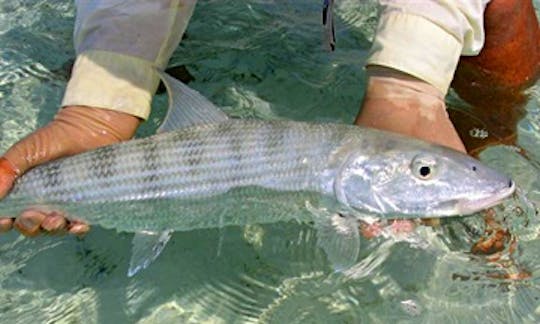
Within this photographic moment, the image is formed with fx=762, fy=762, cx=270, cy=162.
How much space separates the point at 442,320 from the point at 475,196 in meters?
0.59

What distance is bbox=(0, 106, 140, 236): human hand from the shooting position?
2393mm

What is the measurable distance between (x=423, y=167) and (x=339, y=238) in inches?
12.7

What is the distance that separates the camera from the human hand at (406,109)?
8.10 feet

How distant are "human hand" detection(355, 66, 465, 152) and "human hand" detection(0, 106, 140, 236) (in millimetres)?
892

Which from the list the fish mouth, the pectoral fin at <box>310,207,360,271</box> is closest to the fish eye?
the fish mouth

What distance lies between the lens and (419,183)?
214 centimetres

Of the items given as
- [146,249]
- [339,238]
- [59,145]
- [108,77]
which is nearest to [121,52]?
[108,77]

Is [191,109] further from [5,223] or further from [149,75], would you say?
[5,223]

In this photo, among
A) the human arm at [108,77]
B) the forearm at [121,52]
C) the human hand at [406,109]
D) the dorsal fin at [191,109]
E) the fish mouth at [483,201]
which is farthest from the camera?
the forearm at [121,52]

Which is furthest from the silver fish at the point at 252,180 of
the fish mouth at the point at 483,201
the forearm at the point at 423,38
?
the forearm at the point at 423,38

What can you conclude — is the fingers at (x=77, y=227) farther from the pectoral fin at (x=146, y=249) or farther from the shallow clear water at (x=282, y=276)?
the shallow clear water at (x=282, y=276)

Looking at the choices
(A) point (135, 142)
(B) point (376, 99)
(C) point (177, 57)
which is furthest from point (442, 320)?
(C) point (177, 57)

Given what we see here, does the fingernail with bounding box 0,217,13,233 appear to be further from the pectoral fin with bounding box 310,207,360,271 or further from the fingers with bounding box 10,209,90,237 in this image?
the pectoral fin with bounding box 310,207,360,271

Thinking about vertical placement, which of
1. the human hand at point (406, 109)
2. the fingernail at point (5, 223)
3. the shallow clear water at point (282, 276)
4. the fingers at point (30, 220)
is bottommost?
the shallow clear water at point (282, 276)
